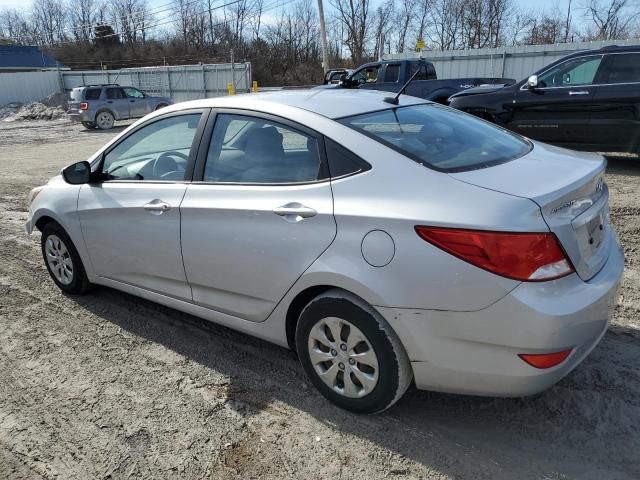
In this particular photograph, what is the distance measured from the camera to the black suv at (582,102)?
313 inches

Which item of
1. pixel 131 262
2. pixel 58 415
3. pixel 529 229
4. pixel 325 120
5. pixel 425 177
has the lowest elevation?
pixel 58 415

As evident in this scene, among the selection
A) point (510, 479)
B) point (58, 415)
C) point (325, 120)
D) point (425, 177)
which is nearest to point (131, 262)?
point (58, 415)

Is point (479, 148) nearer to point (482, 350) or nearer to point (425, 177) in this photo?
point (425, 177)

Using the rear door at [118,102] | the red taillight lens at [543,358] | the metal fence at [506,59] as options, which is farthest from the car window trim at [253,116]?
the metal fence at [506,59]

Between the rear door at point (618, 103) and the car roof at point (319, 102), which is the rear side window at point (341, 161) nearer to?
the car roof at point (319, 102)

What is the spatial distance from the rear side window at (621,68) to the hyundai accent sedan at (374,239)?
19.0 feet

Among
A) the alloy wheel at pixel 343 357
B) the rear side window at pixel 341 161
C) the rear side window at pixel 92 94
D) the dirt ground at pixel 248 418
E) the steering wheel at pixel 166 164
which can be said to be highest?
the rear side window at pixel 92 94

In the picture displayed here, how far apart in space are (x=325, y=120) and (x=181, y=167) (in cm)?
109

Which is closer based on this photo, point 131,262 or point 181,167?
point 181,167

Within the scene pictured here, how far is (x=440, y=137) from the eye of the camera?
310 cm

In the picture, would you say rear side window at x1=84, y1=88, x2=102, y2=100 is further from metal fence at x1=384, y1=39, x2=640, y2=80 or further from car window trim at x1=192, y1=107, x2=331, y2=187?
car window trim at x1=192, y1=107, x2=331, y2=187

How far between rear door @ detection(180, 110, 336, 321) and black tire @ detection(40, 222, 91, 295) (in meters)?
1.51

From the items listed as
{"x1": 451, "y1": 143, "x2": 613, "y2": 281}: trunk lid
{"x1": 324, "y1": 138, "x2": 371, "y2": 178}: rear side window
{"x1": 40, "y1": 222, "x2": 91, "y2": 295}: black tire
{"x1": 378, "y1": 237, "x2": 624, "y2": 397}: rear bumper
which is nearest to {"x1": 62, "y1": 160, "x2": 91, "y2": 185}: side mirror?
{"x1": 40, "y1": 222, "x2": 91, "y2": 295}: black tire

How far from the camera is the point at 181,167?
350 cm
